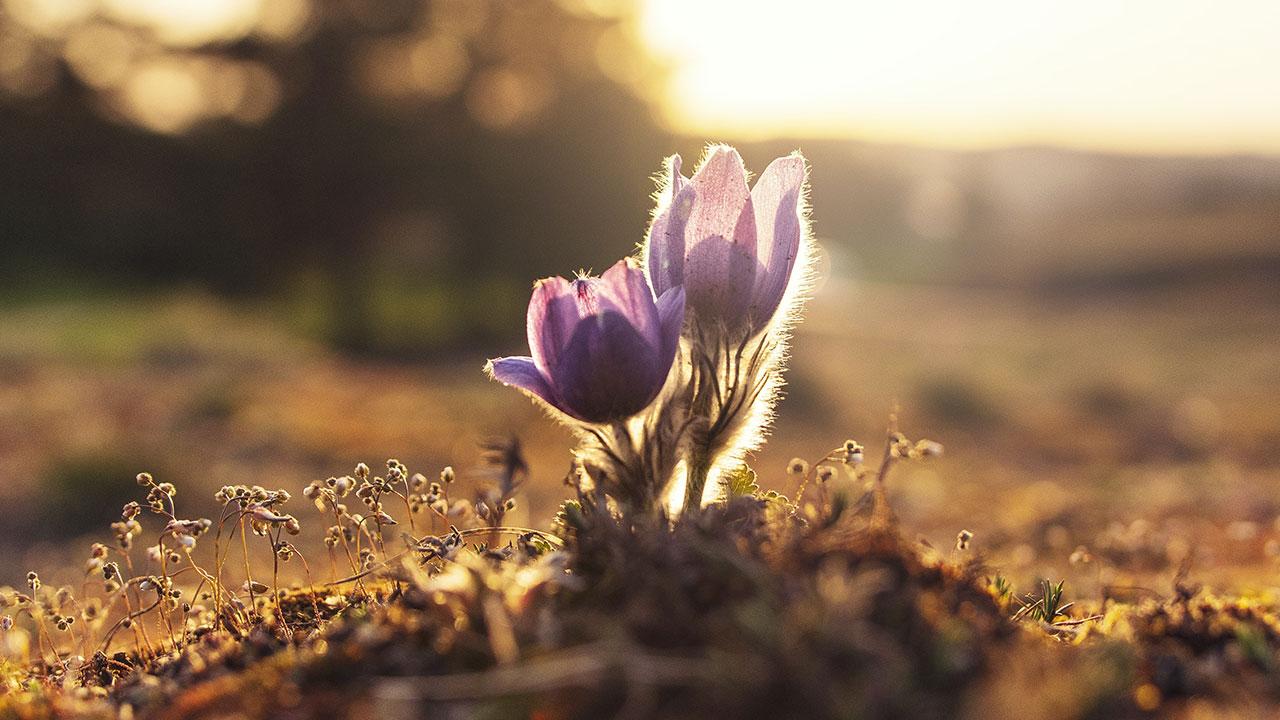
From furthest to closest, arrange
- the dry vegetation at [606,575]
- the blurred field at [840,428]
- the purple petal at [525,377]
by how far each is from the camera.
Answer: the blurred field at [840,428], the purple petal at [525,377], the dry vegetation at [606,575]


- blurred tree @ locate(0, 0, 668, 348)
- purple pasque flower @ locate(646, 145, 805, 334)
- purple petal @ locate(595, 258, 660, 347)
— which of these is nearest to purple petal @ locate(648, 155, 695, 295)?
purple pasque flower @ locate(646, 145, 805, 334)

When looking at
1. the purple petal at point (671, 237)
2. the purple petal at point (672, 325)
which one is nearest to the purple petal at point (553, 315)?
the purple petal at point (672, 325)

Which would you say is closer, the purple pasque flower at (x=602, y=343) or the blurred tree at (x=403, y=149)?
the purple pasque flower at (x=602, y=343)

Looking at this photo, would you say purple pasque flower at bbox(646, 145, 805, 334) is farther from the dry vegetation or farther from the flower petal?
the dry vegetation

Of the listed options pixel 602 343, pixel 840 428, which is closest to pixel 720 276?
pixel 602 343

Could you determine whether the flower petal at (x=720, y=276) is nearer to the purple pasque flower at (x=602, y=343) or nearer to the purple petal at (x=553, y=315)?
the purple pasque flower at (x=602, y=343)
